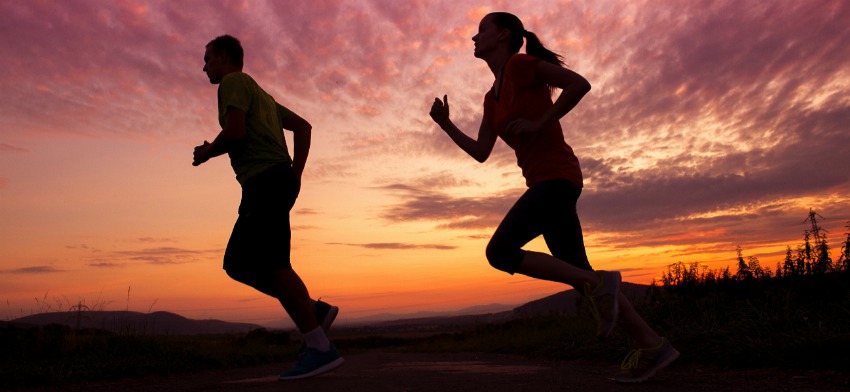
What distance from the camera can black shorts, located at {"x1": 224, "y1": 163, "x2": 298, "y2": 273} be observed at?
13.4 feet

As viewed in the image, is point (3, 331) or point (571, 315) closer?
point (3, 331)

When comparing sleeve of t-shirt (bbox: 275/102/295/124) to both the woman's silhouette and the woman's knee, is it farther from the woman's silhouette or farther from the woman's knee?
the woman's knee

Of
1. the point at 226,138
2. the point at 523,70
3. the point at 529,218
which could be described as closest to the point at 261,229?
the point at 226,138

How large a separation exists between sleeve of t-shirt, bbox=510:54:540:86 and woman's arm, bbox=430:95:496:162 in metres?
0.65

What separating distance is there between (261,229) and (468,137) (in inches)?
64.8

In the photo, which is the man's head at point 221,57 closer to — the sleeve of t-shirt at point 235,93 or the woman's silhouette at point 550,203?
the sleeve of t-shirt at point 235,93

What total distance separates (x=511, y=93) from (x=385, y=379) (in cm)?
240

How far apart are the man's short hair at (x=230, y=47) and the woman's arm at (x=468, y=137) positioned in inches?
59.7

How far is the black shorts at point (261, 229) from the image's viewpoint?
4.07 meters

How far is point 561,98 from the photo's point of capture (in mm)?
3715

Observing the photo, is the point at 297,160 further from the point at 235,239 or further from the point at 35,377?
the point at 35,377

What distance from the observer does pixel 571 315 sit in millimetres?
11422

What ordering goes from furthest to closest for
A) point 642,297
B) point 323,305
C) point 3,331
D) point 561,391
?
1. point 642,297
2. point 3,331
3. point 323,305
4. point 561,391

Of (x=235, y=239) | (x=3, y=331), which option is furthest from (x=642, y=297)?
(x=3, y=331)
